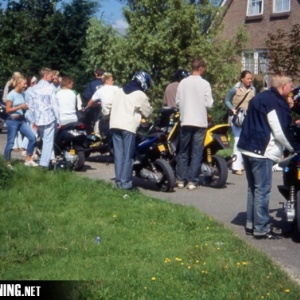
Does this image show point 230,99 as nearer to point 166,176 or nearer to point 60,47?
point 166,176

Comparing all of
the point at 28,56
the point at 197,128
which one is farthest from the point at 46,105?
the point at 28,56

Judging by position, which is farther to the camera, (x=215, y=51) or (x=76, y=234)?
(x=215, y=51)

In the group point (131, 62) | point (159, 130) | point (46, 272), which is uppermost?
point (131, 62)

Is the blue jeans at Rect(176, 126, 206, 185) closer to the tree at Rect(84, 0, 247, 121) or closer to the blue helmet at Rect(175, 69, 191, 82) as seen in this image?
the blue helmet at Rect(175, 69, 191, 82)

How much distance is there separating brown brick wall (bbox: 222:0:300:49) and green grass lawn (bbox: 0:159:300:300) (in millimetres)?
20812

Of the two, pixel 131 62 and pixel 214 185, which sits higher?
pixel 131 62

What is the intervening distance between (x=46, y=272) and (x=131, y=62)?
53.9ft

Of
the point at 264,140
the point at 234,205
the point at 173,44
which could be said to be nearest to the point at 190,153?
the point at 234,205

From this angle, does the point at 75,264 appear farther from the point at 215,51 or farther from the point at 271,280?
the point at 215,51

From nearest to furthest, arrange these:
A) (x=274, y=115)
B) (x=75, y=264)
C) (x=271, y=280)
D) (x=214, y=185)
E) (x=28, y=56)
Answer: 1. (x=271, y=280)
2. (x=75, y=264)
3. (x=274, y=115)
4. (x=214, y=185)
5. (x=28, y=56)

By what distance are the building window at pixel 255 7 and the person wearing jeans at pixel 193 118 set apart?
2226 cm

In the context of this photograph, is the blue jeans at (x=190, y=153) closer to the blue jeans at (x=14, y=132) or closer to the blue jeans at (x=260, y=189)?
the blue jeans at (x=260, y=189)

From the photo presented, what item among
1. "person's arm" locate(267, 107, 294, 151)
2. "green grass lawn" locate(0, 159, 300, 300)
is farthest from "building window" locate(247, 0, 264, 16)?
"person's arm" locate(267, 107, 294, 151)

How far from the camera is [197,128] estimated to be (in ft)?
35.9
